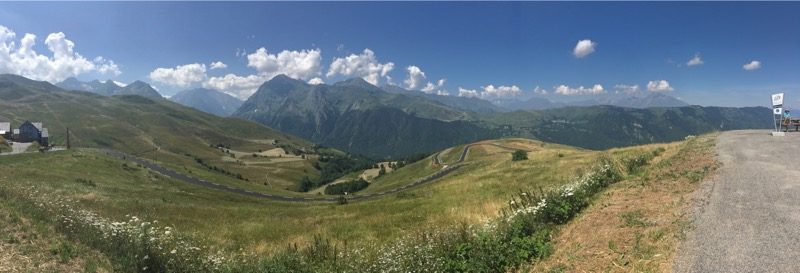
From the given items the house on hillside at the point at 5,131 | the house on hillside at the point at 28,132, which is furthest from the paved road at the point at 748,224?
the house on hillside at the point at 28,132

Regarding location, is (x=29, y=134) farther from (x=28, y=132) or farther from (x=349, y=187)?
(x=349, y=187)

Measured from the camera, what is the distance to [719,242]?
8828 millimetres

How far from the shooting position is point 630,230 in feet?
33.8

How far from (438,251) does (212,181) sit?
302 feet

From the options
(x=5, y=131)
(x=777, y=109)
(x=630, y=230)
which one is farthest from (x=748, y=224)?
(x=5, y=131)

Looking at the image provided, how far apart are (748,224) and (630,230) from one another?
2523 millimetres

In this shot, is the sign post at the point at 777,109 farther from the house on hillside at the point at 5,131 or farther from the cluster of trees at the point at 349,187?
the house on hillside at the point at 5,131

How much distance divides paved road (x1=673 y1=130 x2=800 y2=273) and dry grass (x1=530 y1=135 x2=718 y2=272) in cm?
42

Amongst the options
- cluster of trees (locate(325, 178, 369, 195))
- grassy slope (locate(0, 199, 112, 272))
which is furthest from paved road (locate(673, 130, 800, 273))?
cluster of trees (locate(325, 178, 369, 195))

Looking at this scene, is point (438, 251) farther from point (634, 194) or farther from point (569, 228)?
point (634, 194)

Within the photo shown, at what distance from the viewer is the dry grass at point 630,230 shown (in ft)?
28.8

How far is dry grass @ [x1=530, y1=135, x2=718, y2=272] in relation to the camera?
877 centimetres

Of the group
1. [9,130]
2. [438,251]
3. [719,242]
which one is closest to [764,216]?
[719,242]

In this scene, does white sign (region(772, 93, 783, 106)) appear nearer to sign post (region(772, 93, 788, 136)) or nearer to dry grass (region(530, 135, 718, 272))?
sign post (region(772, 93, 788, 136))
